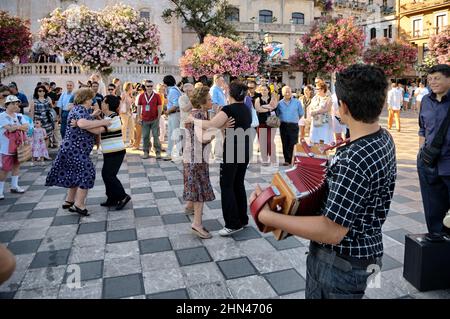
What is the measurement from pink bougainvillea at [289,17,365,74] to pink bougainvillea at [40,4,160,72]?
1579 centimetres

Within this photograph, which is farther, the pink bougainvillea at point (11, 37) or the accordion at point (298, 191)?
the pink bougainvillea at point (11, 37)

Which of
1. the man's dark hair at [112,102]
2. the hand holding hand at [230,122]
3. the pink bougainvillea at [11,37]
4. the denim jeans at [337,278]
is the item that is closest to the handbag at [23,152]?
the man's dark hair at [112,102]

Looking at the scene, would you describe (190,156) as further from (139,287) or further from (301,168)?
(301,168)

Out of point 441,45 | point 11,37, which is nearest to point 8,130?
point 11,37

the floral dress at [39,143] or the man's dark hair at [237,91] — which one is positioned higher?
the man's dark hair at [237,91]

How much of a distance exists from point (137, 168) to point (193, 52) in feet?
35.7

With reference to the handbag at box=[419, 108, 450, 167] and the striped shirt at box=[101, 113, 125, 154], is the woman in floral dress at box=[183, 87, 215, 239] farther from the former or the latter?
the handbag at box=[419, 108, 450, 167]

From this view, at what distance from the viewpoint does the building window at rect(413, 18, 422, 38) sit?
38.7 meters

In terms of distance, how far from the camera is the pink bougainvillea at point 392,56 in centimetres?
2948

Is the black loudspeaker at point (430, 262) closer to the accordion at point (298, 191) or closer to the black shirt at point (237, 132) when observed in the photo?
the accordion at point (298, 191)

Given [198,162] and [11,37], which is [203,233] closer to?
[198,162]

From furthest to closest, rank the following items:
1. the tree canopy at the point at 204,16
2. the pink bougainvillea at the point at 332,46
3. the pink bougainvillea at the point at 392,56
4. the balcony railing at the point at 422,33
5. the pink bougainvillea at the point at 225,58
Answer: the balcony railing at the point at 422,33, the tree canopy at the point at 204,16, the pink bougainvillea at the point at 392,56, the pink bougainvillea at the point at 332,46, the pink bougainvillea at the point at 225,58

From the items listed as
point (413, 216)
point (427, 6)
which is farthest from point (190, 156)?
point (427, 6)

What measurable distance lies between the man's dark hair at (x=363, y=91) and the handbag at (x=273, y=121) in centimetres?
607
